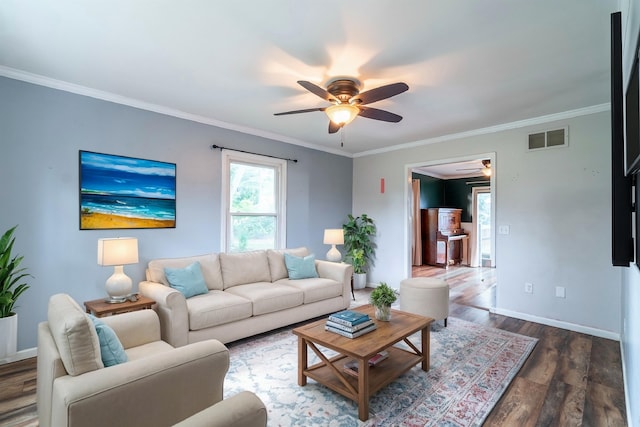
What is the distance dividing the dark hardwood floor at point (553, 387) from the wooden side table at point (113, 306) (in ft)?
2.05

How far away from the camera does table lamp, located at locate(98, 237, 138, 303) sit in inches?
109

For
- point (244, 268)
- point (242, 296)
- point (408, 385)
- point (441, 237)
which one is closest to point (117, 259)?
point (242, 296)

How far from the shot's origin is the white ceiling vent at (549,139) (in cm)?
374

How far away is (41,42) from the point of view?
230 centimetres

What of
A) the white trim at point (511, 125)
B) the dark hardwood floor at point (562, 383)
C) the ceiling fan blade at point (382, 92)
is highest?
the white trim at point (511, 125)

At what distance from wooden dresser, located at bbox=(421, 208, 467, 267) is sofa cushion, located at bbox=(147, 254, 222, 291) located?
594cm

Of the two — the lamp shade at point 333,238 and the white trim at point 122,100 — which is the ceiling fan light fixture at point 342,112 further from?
the lamp shade at point 333,238

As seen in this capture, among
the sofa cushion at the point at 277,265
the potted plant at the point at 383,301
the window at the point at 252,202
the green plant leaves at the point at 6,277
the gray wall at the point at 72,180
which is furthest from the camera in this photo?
the window at the point at 252,202

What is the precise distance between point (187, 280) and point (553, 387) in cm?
330

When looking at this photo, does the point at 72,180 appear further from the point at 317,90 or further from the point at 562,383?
the point at 562,383

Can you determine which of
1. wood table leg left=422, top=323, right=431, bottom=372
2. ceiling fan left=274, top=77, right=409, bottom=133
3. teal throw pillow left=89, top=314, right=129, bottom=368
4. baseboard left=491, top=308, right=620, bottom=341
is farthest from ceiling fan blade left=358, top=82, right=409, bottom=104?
baseboard left=491, top=308, right=620, bottom=341

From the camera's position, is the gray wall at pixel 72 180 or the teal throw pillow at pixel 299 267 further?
the teal throw pillow at pixel 299 267

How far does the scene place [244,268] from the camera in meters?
3.85

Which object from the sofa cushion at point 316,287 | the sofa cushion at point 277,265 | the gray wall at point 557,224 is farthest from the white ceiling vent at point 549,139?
the sofa cushion at point 277,265
